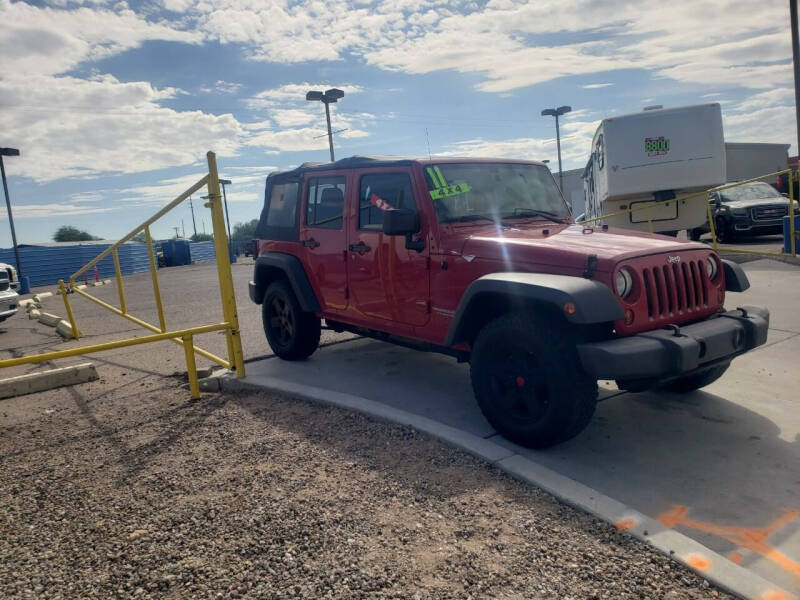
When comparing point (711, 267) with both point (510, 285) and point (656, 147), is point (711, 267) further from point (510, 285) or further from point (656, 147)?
point (656, 147)

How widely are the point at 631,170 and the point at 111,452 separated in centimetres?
1107

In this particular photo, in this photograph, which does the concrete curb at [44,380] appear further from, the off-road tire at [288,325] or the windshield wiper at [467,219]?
the windshield wiper at [467,219]

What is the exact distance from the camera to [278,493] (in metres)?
3.29

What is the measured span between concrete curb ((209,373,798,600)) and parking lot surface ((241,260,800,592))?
0.13 meters

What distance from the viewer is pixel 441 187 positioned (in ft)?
14.9

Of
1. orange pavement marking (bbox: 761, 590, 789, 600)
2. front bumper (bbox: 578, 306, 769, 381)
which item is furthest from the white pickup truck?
orange pavement marking (bbox: 761, 590, 789, 600)

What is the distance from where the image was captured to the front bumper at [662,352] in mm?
3178

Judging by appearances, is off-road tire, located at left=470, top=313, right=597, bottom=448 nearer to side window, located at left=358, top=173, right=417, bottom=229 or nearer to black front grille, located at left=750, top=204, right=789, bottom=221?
side window, located at left=358, top=173, right=417, bottom=229

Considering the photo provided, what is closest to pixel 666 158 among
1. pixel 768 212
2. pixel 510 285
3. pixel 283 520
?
pixel 768 212

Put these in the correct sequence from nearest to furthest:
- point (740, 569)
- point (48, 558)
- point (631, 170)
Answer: point (740, 569), point (48, 558), point (631, 170)

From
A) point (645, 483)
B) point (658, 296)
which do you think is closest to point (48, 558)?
point (645, 483)

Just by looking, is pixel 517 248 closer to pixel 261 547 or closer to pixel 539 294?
pixel 539 294

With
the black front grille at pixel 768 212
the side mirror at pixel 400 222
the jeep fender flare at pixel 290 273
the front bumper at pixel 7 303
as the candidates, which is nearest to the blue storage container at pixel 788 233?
the black front grille at pixel 768 212

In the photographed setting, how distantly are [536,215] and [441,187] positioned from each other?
82 centimetres
